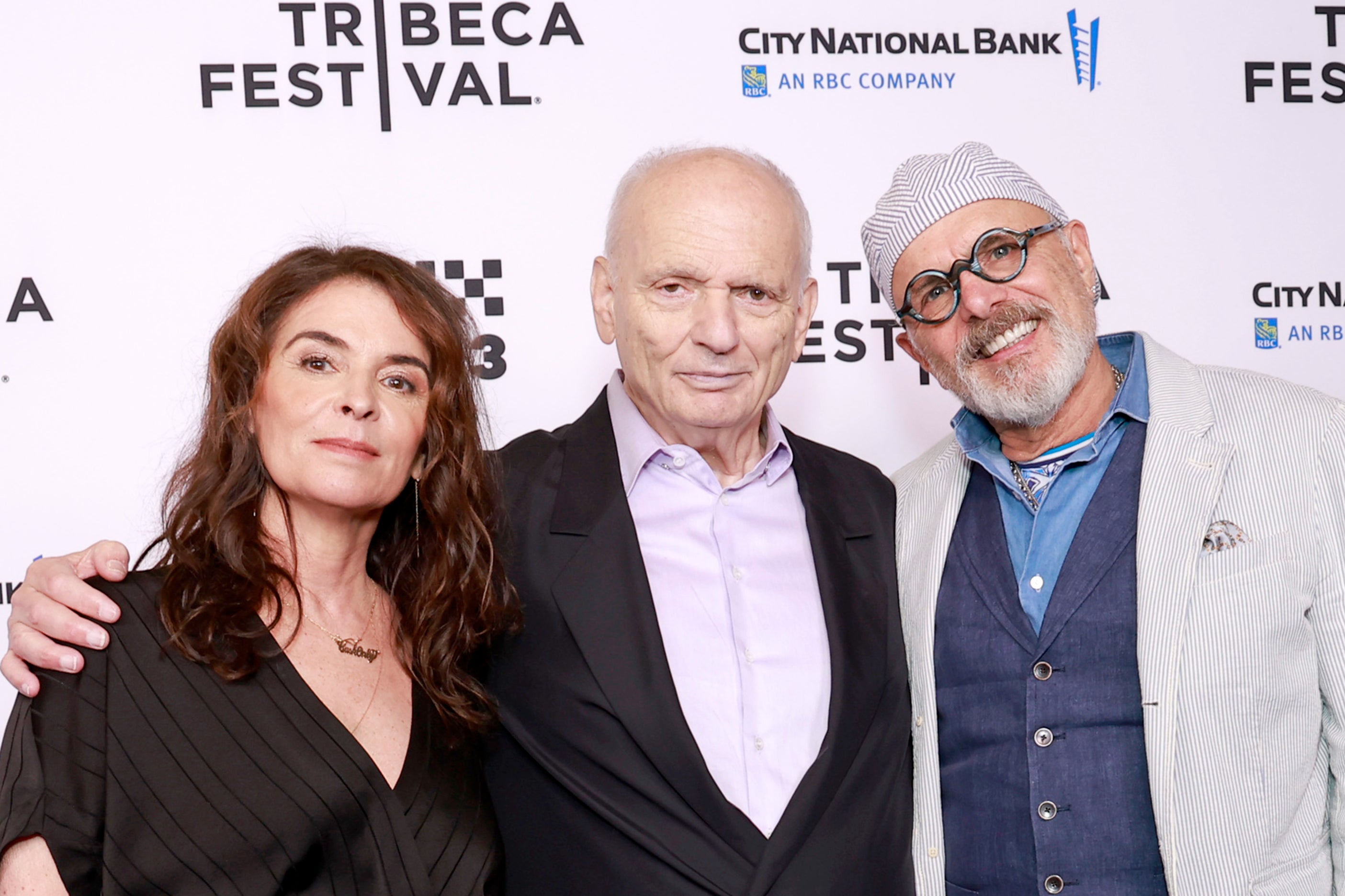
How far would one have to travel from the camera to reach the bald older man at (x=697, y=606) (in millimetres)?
1748

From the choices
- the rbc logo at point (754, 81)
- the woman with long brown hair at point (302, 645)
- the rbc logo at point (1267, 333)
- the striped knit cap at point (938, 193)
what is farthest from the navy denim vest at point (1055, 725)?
the rbc logo at point (754, 81)

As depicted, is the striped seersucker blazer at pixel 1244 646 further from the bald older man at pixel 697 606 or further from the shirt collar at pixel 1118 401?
the bald older man at pixel 697 606

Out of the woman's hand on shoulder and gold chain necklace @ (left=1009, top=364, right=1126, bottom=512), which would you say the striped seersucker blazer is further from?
the woman's hand on shoulder

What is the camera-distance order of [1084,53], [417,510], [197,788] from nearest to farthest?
[197,788]
[417,510]
[1084,53]

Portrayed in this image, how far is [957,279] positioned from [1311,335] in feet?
4.80

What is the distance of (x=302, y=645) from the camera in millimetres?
1718

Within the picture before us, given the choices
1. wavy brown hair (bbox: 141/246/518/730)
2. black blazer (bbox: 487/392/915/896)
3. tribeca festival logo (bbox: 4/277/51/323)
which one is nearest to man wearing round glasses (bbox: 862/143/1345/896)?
black blazer (bbox: 487/392/915/896)

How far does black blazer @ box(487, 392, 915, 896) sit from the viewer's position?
68.2 inches

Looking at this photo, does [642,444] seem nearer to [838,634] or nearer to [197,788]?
[838,634]

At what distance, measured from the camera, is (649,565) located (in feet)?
6.37

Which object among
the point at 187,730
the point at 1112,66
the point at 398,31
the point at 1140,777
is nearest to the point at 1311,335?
the point at 1112,66

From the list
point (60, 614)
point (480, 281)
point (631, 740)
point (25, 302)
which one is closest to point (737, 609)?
point (631, 740)

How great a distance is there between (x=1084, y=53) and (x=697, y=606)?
1947mm

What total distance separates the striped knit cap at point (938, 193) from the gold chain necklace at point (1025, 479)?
31 cm
